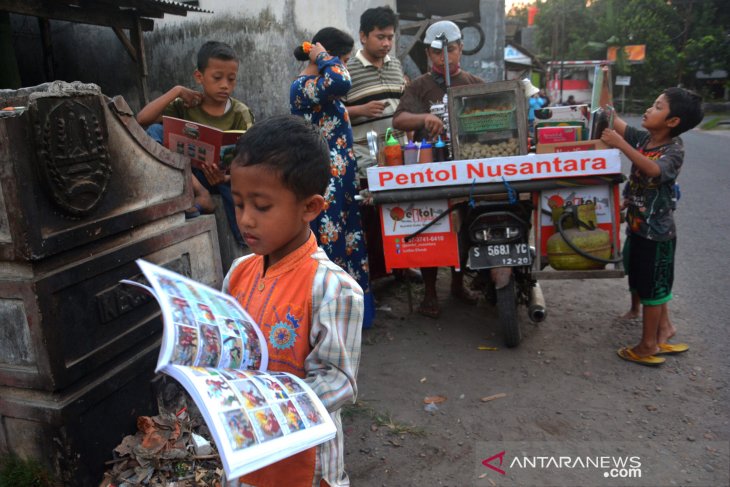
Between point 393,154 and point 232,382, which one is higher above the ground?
point 393,154

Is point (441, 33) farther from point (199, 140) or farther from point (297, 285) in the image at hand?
point (297, 285)

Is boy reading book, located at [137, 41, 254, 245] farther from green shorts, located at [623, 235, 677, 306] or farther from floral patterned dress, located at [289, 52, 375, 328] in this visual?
green shorts, located at [623, 235, 677, 306]

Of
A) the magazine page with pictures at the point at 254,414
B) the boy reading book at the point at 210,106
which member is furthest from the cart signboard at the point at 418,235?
the magazine page with pictures at the point at 254,414

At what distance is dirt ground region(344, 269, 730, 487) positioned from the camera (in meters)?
2.67

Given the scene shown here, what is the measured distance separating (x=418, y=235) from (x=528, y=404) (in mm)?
1292

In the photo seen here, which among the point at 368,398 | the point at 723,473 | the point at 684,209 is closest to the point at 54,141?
the point at 368,398

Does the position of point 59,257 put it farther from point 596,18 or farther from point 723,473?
point 596,18

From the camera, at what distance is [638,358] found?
3568 mm

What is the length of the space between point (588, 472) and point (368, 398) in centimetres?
127

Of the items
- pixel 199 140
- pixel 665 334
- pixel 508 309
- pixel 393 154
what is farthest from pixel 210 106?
pixel 665 334

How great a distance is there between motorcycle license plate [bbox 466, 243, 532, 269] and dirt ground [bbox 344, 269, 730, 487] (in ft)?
2.00

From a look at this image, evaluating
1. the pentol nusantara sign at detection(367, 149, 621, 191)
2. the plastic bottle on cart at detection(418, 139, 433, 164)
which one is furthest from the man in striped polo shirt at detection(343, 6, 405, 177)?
the pentol nusantara sign at detection(367, 149, 621, 191)

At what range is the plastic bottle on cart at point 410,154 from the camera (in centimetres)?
381

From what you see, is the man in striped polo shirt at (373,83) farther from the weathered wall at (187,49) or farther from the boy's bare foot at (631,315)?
the weathered wall at (187,49)
